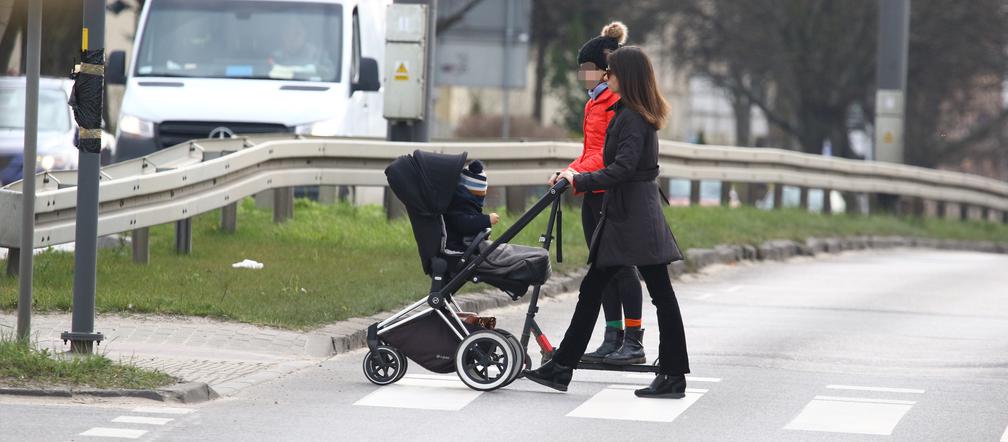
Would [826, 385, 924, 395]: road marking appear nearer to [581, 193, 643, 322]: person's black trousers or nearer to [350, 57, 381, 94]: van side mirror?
[581, 193, 643, 322]: person's black trousers

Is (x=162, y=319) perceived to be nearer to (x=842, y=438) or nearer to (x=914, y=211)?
(x=842, y=438)

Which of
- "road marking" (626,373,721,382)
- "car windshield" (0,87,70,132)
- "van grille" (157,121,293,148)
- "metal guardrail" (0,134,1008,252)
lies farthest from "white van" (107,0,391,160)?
"road marking" (626,373,721,382)

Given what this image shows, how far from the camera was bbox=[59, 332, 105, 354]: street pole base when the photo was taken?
29.0ft

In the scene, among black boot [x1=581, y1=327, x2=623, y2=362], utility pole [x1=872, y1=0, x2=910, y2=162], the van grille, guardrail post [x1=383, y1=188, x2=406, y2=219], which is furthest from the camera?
utility pole [x1=872, y1=0, x2=910, y2=162]

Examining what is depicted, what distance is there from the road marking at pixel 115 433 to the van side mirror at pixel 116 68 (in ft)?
35.7

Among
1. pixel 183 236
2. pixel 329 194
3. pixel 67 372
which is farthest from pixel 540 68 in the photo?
pixel 67 372

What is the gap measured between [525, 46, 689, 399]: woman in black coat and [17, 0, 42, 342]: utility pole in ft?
7.79

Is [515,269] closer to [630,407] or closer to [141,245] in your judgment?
[630,407]

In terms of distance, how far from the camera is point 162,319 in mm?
10516

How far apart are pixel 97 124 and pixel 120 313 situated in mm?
2150

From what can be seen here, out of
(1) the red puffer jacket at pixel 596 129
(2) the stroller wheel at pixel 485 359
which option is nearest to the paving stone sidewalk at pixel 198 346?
(2) the stroller wheel at pixel 485 359

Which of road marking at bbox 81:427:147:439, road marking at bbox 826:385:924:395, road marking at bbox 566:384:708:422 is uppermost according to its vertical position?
road marking at bbox 826:385:924:395

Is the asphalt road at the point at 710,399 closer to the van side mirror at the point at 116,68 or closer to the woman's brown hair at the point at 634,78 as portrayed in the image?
the woman's brown hair at the point at 634,78

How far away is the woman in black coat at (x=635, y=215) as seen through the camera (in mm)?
8609
